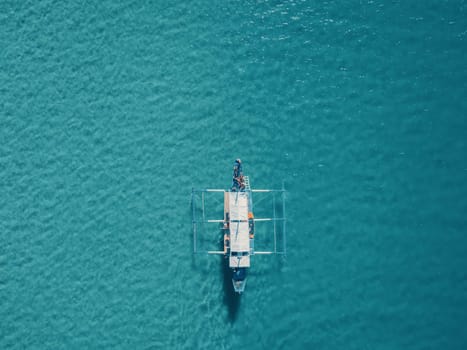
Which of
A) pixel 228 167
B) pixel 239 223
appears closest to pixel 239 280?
pixel 239 223

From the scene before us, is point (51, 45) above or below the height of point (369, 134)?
above

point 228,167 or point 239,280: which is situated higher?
point 228,167

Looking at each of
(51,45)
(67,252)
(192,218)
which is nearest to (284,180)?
(192,218)

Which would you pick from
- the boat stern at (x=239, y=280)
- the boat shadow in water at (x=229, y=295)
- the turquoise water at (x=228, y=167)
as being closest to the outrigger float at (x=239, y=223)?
the boat stern at (x=239, y=280)

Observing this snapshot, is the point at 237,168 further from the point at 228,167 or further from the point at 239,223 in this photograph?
the point at 239,223

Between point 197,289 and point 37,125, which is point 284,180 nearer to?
point 197,289

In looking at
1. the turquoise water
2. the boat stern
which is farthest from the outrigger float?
the turquoise water
